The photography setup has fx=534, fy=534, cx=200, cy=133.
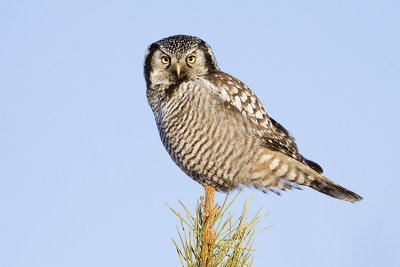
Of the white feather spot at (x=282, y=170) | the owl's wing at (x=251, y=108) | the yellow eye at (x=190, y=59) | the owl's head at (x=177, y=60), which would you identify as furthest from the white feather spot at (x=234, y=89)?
the white feather spot at (x=282, y=170)

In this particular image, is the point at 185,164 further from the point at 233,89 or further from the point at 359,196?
the point at 359,196

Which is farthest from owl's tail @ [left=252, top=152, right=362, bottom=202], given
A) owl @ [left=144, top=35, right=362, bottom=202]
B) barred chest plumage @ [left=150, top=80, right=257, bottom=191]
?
barred chest plumage @ [left=150, top=80, right=257, bottom=191]

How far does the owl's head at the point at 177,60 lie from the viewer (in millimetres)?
6027

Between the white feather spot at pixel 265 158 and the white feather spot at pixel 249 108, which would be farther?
the white feather spot at pixel 249 108

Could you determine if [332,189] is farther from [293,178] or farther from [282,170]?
[282,170]

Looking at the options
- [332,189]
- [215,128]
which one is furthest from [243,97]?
[332,189]

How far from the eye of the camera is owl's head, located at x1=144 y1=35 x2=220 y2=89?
6.03 m

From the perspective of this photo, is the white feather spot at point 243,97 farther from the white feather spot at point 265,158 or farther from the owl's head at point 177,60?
the white feather spot at point 265,158

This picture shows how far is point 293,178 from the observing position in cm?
606

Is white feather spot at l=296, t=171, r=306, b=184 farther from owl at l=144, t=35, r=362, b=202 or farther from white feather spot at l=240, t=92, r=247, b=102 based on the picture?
white feather spot at l=240, t=92, r=247, b=102

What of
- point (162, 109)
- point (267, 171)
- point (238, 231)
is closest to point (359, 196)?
point (267, 171)

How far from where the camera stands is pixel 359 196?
5.96 metres

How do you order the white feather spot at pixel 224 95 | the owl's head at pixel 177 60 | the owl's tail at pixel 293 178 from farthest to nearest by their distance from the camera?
the owl's head at pixel 177 60 < the owl's tail at pixel 293 178 < the white feather spot at pixel 224 95

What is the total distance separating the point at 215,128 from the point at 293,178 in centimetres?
116
